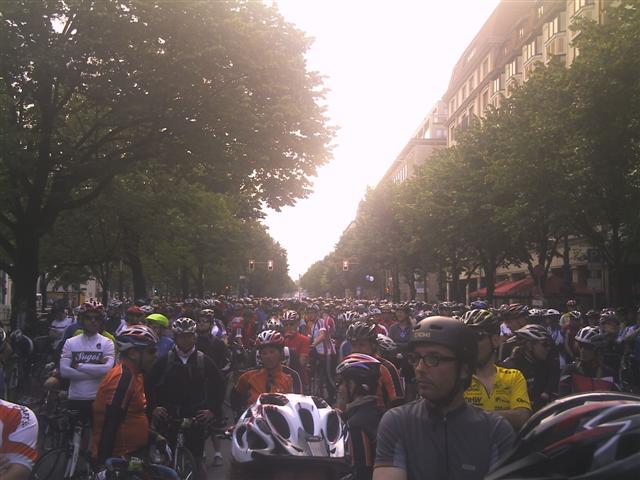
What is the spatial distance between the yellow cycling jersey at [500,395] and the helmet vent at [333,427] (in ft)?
3.81

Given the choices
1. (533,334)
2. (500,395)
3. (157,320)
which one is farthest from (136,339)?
(157,320)

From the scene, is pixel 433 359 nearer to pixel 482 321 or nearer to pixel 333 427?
pixel 333 427

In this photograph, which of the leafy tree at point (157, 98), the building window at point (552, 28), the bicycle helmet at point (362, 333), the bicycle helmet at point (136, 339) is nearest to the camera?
the bicycle helmet at point (136, 339)

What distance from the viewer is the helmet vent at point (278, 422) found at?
3654mm

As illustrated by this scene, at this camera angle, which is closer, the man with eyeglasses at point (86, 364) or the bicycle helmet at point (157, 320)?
the man with eyeglasses at point (86, 364)

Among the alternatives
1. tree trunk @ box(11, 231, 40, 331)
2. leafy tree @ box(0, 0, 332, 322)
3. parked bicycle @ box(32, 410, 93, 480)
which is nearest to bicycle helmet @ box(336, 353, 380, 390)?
parked bicycle @ box(32, 410, 93, 480)

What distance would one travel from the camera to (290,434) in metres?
3.63

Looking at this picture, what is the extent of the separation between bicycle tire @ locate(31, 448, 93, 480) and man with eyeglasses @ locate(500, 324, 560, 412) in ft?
13.9

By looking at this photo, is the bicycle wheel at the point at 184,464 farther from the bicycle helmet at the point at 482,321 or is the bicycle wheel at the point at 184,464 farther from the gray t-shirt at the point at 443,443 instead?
the gray t-shirt at the point at 443,443

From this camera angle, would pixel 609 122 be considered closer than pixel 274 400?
No

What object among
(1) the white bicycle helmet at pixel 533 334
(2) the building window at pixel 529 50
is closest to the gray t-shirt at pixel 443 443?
(1) the white bicycle helmet at pixel 533 334

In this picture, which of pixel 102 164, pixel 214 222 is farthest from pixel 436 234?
pixel 102 164

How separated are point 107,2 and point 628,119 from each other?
14218 mm

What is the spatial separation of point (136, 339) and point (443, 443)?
3.45 meters
